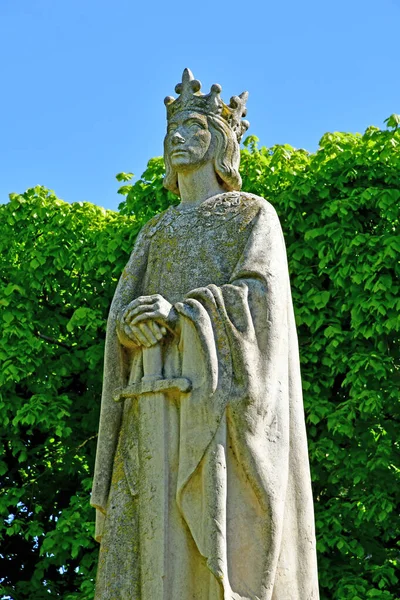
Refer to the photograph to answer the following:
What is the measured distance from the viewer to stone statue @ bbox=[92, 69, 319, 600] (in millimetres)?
6539

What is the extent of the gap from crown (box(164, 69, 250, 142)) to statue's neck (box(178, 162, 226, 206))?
333mm

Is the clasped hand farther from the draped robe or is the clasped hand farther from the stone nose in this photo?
the stone nose

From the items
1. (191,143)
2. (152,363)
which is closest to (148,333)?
(152,363)

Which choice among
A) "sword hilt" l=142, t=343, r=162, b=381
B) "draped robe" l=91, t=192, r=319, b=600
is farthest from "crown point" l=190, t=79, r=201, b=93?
"sword hilt" l=142, t=343, r=162, b=381

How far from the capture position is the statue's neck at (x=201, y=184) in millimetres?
7680

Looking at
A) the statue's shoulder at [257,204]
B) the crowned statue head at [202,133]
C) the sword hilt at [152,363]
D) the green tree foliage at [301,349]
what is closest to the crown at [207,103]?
the crowned statue head at [202,133]

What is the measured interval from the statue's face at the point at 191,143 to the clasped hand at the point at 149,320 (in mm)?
996

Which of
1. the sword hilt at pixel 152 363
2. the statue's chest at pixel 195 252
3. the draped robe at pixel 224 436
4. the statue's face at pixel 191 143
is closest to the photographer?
the draped robe at pixel 224 436

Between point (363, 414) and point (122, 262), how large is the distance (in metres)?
3.86

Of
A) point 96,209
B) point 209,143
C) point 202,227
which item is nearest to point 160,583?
point 202,227

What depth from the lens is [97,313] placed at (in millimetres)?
14961

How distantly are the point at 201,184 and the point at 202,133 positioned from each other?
0.33m

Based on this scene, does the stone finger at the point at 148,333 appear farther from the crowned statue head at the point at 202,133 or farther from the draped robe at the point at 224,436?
the crowned statue head at the point at 202,133

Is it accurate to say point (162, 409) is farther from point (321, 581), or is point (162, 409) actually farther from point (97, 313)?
point (97, 313)
